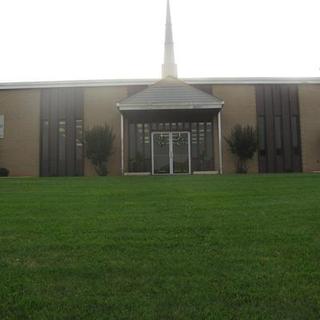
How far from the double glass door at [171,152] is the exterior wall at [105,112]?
1969 mm

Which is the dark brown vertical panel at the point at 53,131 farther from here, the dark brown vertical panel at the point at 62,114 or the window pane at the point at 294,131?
the window pane at the point at 294,131

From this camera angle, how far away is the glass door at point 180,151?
78.3 ft

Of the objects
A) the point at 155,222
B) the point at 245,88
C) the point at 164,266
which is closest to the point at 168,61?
the point at 245,88

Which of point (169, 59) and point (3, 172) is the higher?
point (169, 59)

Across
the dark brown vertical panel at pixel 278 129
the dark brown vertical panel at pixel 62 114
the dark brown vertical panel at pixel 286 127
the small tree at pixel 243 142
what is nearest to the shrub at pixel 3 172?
the dark brown vertical panel at pixel 62 114

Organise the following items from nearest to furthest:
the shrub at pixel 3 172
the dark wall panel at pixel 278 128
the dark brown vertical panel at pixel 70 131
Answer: the shrub at pixel 3 172 → the dark brown vertical panel at pixel 70 131 → the dark wall panel at pixel 278 128

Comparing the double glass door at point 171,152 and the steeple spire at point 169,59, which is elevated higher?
the steeple spire at point 169,59

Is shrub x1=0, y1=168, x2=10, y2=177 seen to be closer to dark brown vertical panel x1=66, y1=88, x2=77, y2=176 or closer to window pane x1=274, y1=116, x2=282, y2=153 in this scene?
dark brown vertical panel x1=66, y1=88, x2=77, y2=176

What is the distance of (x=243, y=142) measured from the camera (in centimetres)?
2302

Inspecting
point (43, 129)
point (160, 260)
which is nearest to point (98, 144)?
point (43, 129)

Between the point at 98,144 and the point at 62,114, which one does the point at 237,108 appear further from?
the point at 62,114

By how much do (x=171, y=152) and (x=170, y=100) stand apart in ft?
14.2

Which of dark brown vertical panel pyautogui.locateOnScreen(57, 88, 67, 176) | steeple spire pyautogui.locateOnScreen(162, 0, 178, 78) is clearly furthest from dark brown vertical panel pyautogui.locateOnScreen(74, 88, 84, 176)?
steeple spire pyautogui.locateOnScreen(162, 0, 178, 78)

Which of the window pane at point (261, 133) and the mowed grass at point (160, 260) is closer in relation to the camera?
the mowed grass at point (160, 260)
